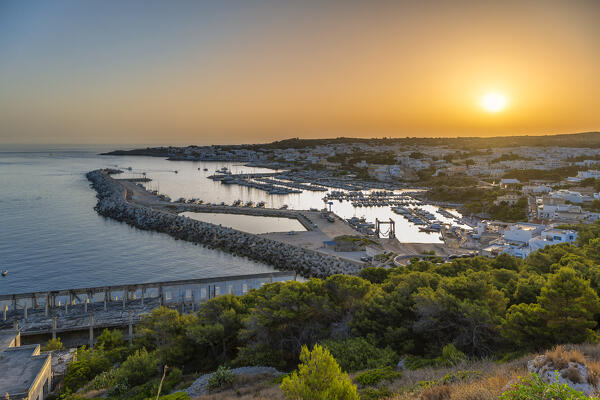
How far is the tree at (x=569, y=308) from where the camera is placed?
6.42 meters

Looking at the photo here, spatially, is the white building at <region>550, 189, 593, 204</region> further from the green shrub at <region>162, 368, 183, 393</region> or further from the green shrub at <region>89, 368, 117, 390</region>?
the green shrub at <region>89, 368, 117, 390</region>

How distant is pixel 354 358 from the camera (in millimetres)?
7844

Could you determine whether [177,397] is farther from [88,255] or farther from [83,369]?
[88,255]

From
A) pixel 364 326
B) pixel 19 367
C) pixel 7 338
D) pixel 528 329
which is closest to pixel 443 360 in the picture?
pixel 528 329

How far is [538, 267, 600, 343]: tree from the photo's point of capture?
6422 mm

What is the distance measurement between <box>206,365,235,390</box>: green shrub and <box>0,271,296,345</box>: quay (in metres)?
6.26

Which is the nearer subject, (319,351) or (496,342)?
(319,351)

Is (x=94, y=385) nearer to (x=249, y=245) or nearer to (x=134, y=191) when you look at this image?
(x=249, y=245)

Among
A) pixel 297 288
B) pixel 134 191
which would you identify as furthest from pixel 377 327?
pixel 134 191

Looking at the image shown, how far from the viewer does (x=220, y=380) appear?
24.6 feet

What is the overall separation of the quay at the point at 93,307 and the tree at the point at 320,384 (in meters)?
9.67

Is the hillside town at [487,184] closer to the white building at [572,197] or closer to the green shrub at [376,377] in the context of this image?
the white building at [572,197]

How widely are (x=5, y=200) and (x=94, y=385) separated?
4168 centimetres

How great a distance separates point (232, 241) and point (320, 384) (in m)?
20.7
